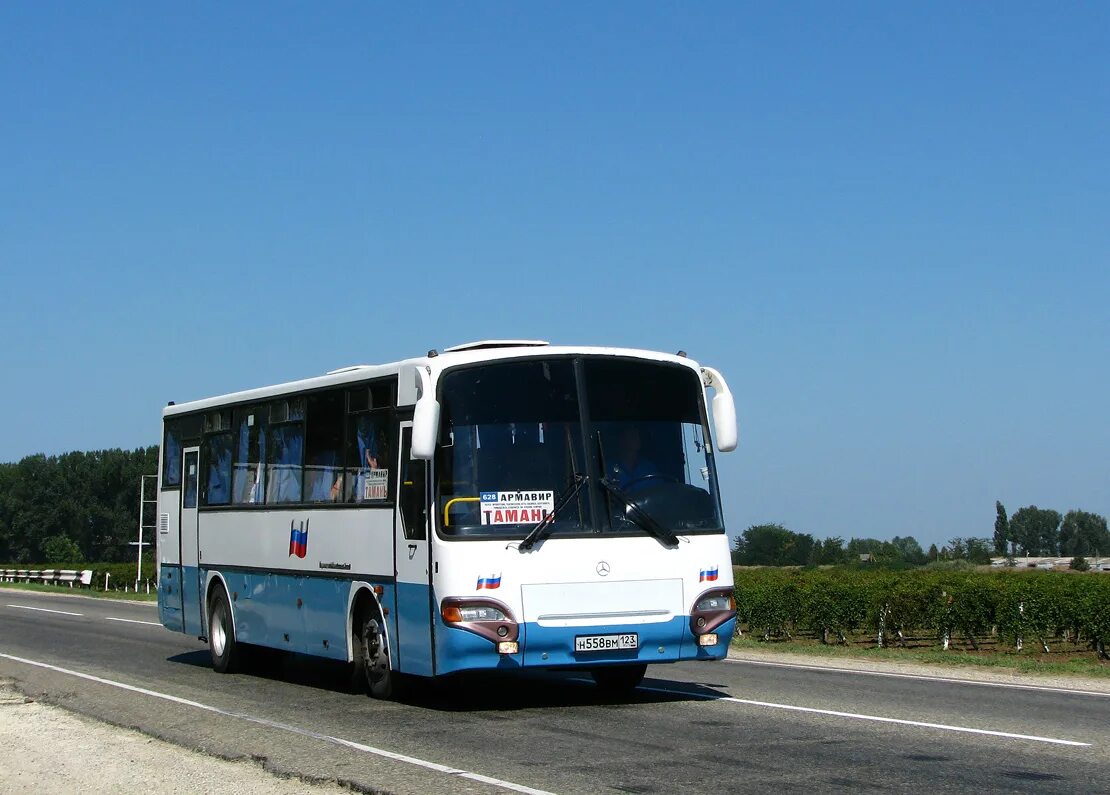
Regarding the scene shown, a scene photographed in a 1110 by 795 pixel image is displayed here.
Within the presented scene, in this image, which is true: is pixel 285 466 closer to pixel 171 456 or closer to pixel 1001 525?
pixel 171 456

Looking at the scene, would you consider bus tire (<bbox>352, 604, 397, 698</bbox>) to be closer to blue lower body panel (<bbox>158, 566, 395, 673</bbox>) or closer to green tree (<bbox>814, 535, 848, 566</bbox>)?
blue lower body panel (<bbox>158, 566, 395, 673</bbox>)

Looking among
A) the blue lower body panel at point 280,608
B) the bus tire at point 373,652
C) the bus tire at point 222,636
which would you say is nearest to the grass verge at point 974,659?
the bus tire at point 222,636

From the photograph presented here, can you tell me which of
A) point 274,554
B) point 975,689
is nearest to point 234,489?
point 274,554

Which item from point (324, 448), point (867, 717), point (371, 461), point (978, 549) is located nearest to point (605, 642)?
point (867, 717)

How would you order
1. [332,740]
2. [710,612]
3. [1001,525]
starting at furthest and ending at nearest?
[1001,525] < [710,612] < [332,740]

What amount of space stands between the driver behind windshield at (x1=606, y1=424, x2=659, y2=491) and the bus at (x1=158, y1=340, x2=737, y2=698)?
15 mm

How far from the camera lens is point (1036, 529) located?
18950 centimetres

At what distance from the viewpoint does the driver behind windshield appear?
42.8ft

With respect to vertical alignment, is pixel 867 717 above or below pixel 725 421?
below

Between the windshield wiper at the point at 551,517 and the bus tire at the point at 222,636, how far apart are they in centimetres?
659

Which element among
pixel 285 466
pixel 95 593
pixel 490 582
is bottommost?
pixel 490 582

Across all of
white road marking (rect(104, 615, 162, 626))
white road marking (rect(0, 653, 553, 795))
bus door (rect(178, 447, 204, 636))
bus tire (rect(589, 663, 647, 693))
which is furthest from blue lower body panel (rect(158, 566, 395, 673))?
white road marking (rect(104, 615, 162, 626))

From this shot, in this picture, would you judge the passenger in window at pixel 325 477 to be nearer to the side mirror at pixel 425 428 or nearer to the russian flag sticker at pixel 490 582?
the side mirror at pixel 425 428

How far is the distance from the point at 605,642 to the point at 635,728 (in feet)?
3.40
